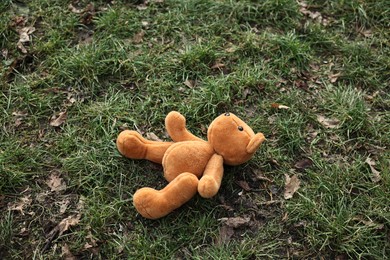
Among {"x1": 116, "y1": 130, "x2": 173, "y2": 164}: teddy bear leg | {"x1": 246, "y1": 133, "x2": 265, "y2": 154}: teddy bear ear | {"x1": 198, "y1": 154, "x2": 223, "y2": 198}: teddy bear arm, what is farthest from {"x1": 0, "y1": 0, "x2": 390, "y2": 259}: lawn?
{"x1": 246, "y1": 133, "x2": 265, "y2": 154}: teddy bear ear

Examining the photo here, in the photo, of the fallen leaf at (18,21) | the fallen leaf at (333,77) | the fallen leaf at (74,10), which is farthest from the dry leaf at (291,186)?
the fallen leaf at (18,21)

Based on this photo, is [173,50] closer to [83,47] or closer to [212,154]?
[83,47]

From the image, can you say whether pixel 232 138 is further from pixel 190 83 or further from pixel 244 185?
pixel 190 83

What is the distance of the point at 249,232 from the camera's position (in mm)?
3404

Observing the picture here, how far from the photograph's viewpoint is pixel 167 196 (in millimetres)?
3227

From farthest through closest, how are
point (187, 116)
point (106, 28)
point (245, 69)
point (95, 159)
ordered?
1. point (106, 28)
2. point (245, 69)
3. point (187, 116)
4. point (95, 159)

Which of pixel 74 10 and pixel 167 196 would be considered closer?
pixel 167 196

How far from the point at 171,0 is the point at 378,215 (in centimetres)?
278

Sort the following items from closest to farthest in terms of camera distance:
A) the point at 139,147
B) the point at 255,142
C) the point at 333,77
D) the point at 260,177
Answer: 1. the point at 255,142
2. the point at 139,147
3. the point at 260,177
4. the point at 333,77

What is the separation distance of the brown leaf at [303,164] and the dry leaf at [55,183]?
1.72m

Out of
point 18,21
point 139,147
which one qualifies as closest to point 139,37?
point 18,21

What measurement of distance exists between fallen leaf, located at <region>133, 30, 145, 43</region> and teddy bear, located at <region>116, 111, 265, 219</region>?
56.8 inches

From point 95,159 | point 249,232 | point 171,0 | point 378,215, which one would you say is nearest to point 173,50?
point 171,0

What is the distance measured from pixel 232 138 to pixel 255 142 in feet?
0.49
